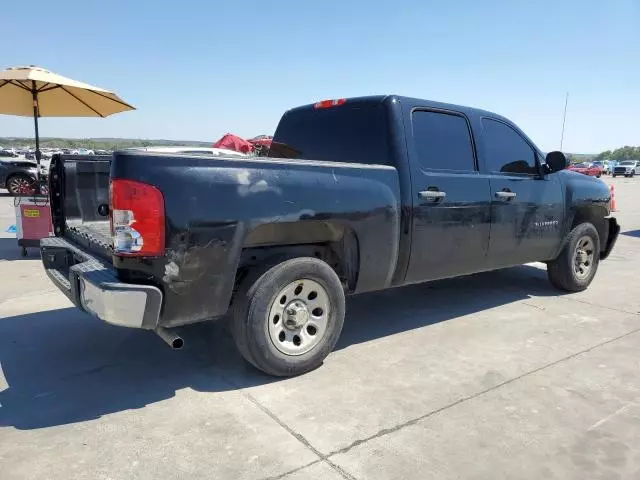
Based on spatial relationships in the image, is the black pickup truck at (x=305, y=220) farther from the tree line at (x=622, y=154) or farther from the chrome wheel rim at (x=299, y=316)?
the tree line at (x=622, y=154)

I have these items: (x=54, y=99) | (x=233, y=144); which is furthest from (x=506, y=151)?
(x=233, y=144)

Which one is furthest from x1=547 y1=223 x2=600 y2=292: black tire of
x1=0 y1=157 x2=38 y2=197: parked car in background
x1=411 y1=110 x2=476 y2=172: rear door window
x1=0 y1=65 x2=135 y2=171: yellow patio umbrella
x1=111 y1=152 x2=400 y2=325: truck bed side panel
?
x1=0 y1=157 x2=38 y2=197: parked car in background

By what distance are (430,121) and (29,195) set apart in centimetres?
631

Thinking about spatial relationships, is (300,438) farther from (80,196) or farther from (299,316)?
(80,196)

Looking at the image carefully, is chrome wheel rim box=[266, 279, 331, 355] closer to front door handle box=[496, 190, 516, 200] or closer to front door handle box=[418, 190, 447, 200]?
front door handle box=[418, 190, 447, 200]

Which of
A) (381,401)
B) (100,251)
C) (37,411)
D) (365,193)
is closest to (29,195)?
(100,251)

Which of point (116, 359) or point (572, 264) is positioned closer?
A: point (116, 359)

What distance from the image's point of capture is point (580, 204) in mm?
5848

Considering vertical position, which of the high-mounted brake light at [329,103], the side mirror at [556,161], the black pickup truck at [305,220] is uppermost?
the high-mounted brake light at [329,103]

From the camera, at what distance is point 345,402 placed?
322cm

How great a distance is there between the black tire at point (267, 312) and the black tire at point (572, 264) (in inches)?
137

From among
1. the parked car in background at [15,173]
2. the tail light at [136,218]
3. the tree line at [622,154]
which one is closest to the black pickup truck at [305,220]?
the tail light at [136,218]

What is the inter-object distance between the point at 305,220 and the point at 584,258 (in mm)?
4300

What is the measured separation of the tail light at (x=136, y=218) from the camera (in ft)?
9.28
